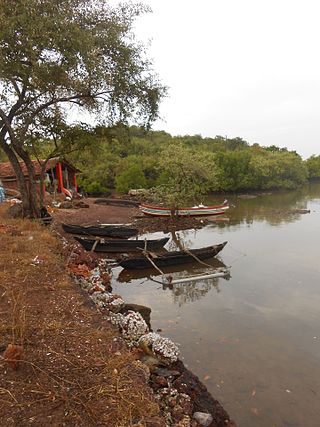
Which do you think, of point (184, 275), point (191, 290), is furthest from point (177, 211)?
point (191, 290)

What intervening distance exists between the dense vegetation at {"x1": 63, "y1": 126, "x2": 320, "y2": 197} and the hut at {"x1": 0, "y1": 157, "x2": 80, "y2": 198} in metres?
1.81

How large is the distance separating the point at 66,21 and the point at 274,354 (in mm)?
12884

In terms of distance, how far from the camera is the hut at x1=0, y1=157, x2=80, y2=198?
100ft

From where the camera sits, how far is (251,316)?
431 inches

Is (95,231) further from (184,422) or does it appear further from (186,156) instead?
(184,422)

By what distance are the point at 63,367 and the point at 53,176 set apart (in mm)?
31110

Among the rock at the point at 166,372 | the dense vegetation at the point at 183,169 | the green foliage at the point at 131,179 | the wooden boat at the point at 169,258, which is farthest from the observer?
the green foliage at the point at 131,179

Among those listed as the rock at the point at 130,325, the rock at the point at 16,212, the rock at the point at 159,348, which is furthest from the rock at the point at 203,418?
the rock at the point at 16,212

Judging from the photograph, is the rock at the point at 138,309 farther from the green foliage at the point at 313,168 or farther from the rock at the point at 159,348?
the green foliage at the point at 313,168

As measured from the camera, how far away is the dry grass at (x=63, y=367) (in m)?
4.03

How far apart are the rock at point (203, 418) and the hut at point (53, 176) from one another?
26106mm

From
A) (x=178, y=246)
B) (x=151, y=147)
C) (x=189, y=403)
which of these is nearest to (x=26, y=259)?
(x=189, y=403)

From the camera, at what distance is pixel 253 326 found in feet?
33.7

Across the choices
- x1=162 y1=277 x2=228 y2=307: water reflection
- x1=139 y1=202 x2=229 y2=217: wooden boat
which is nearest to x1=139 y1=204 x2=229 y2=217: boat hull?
x1=139 y1=202 x2=229 y2=217: wooden boat
